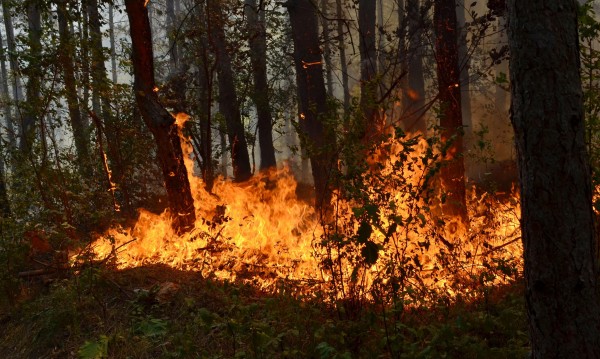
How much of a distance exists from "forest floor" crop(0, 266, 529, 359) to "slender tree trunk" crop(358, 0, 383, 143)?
2194 millimetres

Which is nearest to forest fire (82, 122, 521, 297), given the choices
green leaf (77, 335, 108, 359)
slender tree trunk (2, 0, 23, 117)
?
green leaf (77, 335, 108, 359)

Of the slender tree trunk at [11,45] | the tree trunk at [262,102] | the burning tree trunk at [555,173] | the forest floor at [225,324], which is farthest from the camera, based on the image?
the tree trunk at [262,102]

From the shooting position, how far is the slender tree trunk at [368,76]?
5863mm

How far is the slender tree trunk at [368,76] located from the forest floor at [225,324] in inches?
86.4

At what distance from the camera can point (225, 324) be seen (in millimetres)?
4594

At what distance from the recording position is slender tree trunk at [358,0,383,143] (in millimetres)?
5863

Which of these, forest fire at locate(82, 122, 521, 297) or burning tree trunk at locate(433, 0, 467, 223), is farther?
burning tree trunk at locate(433, 0, 467, 223)

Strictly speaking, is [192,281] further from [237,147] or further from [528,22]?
[237,147]

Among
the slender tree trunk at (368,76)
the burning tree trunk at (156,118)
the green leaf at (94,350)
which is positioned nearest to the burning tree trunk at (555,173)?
the slender tree trunk at (368,76)

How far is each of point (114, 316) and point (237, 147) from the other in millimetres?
8809

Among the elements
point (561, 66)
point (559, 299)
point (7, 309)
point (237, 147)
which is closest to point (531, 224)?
point (559, 299)

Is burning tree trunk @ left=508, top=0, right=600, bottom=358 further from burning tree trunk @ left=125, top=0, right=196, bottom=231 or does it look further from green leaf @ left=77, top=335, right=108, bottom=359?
burning tree trunk @ left=125, top=0, right=196, bottom=231

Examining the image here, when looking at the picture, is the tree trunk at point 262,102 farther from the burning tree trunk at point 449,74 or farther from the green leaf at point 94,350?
the green leaf at point 94,350

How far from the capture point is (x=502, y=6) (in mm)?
7301
